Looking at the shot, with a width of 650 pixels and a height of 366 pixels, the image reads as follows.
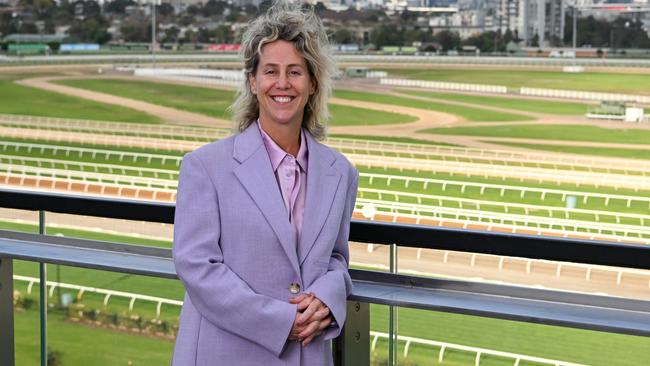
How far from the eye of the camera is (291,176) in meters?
0.85

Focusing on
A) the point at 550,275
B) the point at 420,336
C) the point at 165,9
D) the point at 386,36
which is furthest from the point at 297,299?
the point at 165,9

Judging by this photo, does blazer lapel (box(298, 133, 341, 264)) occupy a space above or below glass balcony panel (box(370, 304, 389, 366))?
above

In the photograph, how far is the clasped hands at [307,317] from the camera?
812 mm

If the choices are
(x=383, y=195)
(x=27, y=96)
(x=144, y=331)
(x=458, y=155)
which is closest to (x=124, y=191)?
(x=383, y=195)

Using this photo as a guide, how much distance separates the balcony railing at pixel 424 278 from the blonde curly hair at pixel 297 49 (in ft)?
0.43

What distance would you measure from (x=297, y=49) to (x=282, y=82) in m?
0.03

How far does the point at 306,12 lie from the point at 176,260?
22 centimetres

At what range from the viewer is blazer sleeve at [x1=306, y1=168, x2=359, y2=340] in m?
0.82

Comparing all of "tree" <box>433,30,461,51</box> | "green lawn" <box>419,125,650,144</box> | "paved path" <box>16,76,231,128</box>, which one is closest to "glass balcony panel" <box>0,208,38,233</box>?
"paved path" <box>16,76,231,128</box>

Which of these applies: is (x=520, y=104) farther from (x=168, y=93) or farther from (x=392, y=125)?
(x=168, y=93)

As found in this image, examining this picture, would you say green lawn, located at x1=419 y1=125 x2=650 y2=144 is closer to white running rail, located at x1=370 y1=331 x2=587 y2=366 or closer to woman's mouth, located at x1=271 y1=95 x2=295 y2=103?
white running rail, located at x1=370 y1=331 x2=587 y2=366

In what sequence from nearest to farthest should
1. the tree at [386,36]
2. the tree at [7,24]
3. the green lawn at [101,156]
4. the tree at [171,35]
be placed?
the green lawn at [101,156] < the tree at [386,36] < the tree at [171,35] < the tree at [7,24]

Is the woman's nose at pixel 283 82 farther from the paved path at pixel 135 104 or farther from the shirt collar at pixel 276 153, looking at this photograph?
the paved path at pixel 135 104

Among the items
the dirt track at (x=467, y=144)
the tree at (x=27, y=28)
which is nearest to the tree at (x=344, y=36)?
the dirt track at (x=467, y=144)
